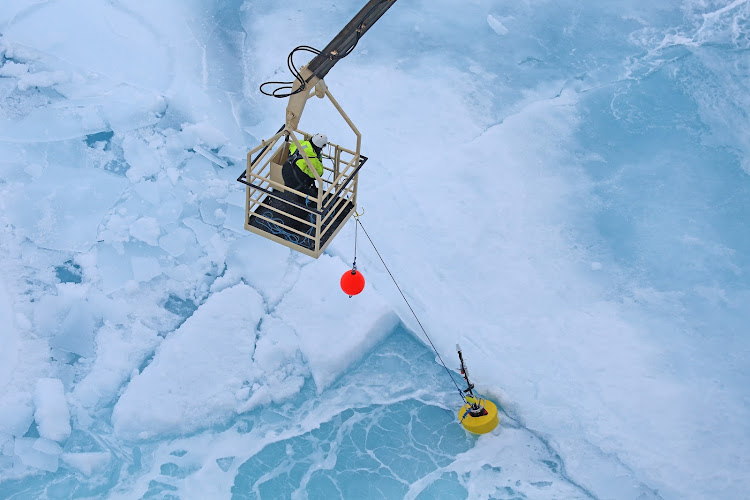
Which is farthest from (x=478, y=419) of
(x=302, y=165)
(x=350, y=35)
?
(x=350, y=35)

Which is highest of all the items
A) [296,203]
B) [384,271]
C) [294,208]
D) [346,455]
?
[296,203]

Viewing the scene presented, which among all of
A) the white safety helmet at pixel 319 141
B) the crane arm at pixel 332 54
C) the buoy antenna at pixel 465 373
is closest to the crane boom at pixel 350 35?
the crane arm at pixel 332 54

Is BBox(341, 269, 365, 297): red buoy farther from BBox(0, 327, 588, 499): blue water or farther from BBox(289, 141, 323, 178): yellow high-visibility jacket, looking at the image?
BBox(289, 141, 323, 178): yellow high-visibility jacket

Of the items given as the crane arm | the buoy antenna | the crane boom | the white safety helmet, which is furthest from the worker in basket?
the buoy antenna

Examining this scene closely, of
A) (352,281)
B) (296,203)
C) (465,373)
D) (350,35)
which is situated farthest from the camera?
(465,373)

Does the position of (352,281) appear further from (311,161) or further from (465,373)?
(311,161)

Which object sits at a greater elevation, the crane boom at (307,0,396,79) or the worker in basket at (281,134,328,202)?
the crane boom at (307,0,396,79)
